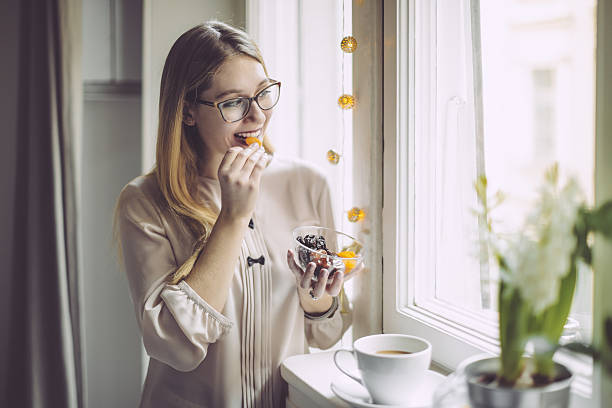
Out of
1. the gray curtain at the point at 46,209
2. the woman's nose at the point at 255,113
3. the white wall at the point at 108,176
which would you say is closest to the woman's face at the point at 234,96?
the woman's nose at the point at 255,113

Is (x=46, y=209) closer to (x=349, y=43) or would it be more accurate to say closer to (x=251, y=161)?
(x=251, y=161)

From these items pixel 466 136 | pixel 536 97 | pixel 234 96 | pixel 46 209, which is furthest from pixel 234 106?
pixel 46 209

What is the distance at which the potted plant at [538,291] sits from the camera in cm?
47

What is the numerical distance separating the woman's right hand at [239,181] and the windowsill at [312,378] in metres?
0.32

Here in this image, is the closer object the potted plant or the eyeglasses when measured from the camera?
the potted plant

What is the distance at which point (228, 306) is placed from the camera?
106 centimetres

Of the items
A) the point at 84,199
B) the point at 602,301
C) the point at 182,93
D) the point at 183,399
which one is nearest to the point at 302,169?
the point at 182,93

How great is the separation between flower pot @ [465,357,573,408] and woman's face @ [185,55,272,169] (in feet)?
2.25

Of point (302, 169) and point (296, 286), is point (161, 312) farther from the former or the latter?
point (302, 169)

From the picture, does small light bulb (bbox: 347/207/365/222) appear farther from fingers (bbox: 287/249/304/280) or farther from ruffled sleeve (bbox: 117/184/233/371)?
ruffled sleeve (bbox: 117/184/233/371)

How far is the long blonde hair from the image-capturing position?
104 cm

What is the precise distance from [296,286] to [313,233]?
0.53 feet

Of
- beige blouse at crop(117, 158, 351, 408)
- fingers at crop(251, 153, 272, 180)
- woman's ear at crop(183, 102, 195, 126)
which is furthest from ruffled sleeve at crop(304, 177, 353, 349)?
woman's ear at crop(183, 102, 195, 126)

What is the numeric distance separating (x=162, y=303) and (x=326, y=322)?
14.3 inches
